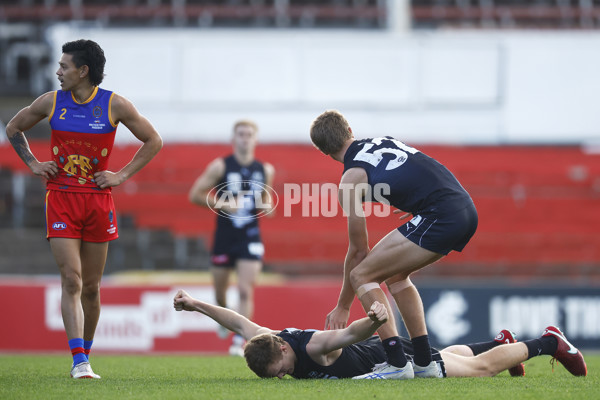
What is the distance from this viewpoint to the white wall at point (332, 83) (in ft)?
61.8

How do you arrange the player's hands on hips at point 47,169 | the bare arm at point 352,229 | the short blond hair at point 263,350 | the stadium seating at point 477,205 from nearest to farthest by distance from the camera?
1. the short blond hair at point 263,350
2. the bare arm at point 352,229
3. the player's hands on hips at point 47,169
4. the stadium seating at point 477,205

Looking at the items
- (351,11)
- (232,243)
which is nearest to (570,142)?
(351,11)

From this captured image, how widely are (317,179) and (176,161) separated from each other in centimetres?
309

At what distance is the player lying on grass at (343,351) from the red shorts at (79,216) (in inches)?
42.6

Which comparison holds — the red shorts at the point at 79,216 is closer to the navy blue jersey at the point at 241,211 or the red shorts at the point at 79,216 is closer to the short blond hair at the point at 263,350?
the short blond hair at the point at 263,350

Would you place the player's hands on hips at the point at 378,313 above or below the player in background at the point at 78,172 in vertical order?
below

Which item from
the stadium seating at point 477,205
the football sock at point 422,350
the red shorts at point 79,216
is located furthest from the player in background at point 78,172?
the stadium seating at point 477,205

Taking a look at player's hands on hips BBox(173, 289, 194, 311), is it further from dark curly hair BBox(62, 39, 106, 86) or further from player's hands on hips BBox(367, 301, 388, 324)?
dark curly hair BBox(62, 39, 106, 86)

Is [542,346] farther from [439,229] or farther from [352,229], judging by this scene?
[352,229]

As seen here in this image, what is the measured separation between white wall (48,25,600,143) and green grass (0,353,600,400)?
12573 millimetres

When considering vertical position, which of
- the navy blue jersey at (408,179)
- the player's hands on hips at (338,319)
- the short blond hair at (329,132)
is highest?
the short blond hair at (329,132)

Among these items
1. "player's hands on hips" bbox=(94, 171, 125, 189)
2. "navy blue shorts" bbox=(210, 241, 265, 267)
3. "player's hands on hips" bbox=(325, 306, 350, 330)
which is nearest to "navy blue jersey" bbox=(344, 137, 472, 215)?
"player's hands on hips" bbox=(325, 306, 350, 330)

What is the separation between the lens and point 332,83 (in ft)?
62.8

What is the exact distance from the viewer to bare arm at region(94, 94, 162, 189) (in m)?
6.19
